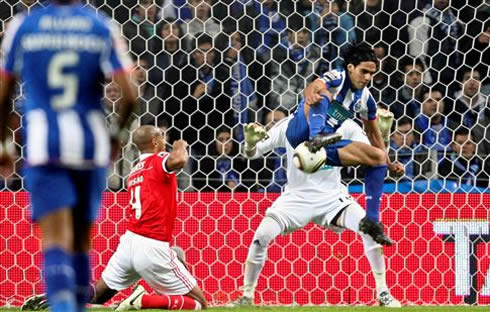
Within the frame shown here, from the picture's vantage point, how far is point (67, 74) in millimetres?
4590

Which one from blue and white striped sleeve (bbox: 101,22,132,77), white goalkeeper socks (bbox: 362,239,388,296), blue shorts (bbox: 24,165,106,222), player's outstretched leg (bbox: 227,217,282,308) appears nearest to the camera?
blue shorts (bbox: 24,165,106,222)

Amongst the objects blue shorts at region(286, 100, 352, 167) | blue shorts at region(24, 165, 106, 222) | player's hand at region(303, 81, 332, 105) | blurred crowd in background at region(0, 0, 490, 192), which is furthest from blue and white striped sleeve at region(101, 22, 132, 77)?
blurred crowd in background at region(0, 0, 490, 192)

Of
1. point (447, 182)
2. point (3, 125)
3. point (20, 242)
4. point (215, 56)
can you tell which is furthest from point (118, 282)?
point (3, 125)

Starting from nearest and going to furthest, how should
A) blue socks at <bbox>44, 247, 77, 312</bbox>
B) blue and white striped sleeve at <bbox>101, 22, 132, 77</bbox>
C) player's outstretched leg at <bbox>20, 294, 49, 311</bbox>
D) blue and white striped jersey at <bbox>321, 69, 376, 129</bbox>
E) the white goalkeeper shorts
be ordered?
blue socks at <bbox>44, 247, 77, 312</bbox> < blue and white striped sleeve at <bbox>101, 22, 132, 77</bbox> < player's outstretched leg at <bbox>20, 294, 49, 311</bbox> < blue and white striped jersey at <bbox>321, 69, 376, 129</bbox> < the white goalkeeper shorts

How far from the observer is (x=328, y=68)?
9.63m

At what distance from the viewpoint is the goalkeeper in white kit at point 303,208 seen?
8727 millimetres

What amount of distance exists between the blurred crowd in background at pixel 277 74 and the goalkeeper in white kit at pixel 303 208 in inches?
17.0

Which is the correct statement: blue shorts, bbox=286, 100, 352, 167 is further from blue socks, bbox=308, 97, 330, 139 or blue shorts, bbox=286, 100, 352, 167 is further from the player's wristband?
blue socks, bbox=308, 97, 330, 139

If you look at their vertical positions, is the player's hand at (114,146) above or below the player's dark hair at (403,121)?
below

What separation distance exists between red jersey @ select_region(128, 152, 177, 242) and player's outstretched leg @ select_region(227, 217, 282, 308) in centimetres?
79

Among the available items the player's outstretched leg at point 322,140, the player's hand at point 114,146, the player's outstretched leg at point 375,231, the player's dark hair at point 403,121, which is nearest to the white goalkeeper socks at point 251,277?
the player's outstretched leg at point 375,231

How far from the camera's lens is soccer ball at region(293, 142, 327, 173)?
8.05 m

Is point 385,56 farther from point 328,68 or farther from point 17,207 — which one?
point 17,207

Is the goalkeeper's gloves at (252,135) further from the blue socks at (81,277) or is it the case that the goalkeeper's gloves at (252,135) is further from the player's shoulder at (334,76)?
the blue socks at (81,277)
